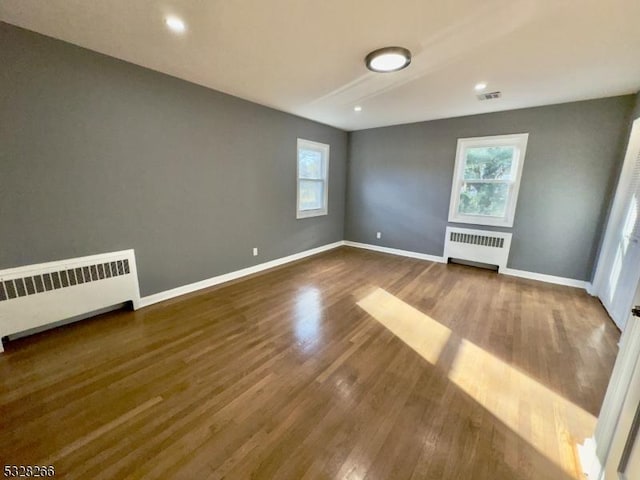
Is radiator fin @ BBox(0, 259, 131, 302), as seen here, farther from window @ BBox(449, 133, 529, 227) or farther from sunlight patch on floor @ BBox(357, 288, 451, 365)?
window @ BBox(449, 133, 529, 227)

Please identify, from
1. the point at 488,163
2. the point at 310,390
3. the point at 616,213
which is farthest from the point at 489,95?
Result: the point at 310,390

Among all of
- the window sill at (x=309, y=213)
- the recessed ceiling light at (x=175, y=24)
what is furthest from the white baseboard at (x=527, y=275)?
the recessed ceiling light at (x=175, y=24)

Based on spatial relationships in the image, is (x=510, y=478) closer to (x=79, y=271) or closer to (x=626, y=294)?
(x=626, y=294)

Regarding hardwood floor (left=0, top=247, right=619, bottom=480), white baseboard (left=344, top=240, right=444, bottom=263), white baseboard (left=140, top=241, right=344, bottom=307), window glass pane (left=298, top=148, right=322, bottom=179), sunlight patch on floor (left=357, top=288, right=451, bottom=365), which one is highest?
window glass pane (left=298, top=148, right=322, bottom=179)

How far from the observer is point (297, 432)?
4.79ft

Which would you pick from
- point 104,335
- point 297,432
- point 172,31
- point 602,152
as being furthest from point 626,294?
point 104,335

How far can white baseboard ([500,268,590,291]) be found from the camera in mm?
3627

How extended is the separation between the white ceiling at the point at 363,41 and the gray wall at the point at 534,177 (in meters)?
0.45

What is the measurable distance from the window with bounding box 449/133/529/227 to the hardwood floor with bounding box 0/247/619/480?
1.64m

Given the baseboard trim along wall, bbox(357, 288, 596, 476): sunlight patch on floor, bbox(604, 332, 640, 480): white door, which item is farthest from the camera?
the baseboard trim along wall

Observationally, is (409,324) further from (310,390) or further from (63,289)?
(63,289)

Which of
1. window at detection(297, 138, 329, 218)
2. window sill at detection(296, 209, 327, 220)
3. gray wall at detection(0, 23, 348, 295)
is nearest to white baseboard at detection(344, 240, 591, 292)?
window sill at detection(296, 209, 327, 220)

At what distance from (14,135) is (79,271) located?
1.17 metres

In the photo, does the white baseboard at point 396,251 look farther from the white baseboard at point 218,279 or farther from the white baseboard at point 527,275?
the white baseboard at point 218,279
